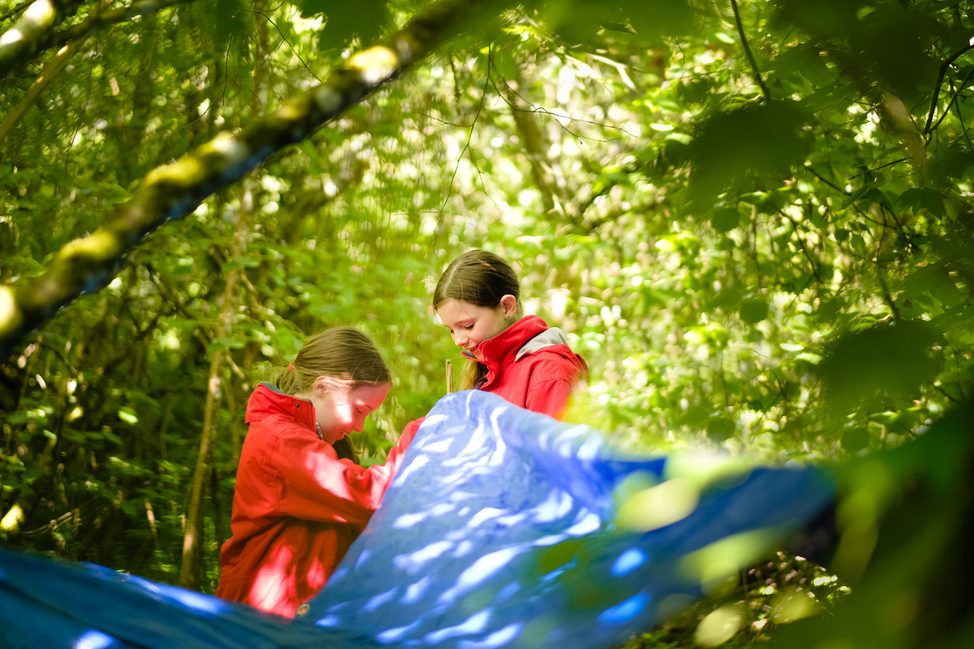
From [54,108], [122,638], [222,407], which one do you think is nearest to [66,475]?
[222,407]

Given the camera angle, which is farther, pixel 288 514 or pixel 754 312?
pixel 288 514

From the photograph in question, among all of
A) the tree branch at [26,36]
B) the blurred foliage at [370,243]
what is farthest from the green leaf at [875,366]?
the tree branch at [26,36]

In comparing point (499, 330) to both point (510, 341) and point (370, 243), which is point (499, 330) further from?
point (370, 243)

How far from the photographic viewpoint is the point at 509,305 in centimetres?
234

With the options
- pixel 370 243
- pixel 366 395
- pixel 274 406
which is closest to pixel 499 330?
pixel 366 395

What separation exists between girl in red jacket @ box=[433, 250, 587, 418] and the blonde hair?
0.88 feet

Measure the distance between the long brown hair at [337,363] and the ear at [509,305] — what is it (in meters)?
0.36

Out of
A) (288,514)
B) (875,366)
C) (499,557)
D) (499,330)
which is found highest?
(499,330)

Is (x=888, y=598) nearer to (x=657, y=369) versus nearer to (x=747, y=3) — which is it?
(x=747, y=3)

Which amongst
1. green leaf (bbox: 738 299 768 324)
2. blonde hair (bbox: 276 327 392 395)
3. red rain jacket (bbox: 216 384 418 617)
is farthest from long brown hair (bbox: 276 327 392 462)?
green leaf (bbox: 738 299 768 324)

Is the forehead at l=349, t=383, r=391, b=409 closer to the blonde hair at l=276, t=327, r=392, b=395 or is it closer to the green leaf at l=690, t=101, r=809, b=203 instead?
the blonde hair at l=276, t=327, r=392, b=395

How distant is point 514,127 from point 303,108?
170 inches

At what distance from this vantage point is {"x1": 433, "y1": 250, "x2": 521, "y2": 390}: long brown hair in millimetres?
2291

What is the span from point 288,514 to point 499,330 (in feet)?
2.45
